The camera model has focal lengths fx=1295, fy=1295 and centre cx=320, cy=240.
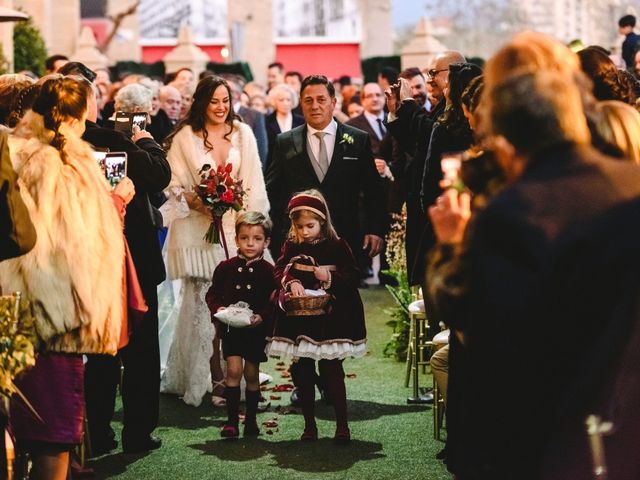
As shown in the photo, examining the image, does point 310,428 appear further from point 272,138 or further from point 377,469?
point 272,138

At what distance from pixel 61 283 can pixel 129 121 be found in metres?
2.27

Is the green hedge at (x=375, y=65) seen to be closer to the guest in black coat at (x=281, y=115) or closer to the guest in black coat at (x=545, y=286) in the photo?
the guest in black coat at (x=281, y=115)

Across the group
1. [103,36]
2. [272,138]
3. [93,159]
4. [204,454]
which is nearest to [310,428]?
[204,454]

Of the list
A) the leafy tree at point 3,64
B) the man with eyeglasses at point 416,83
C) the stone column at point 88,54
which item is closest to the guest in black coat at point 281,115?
the man with eyeglasses at point 416,83

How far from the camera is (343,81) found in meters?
23.4

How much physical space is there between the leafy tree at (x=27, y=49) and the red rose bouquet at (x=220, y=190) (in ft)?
39.6

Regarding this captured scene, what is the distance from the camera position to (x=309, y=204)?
318 inches

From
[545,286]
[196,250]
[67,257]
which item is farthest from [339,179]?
[545,286]

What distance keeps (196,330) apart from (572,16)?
53.3 meters

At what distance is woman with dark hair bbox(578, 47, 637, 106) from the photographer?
6.12 m

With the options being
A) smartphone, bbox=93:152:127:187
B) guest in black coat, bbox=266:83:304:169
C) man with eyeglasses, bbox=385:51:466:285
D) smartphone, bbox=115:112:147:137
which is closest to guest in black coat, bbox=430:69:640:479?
smartphone, bbox=93:152:127:187

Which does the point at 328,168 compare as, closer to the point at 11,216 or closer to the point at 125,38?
the point at 11,216

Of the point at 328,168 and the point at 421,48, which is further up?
the point at 421,48

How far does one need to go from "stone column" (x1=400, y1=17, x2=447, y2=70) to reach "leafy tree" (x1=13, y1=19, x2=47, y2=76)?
795cm
